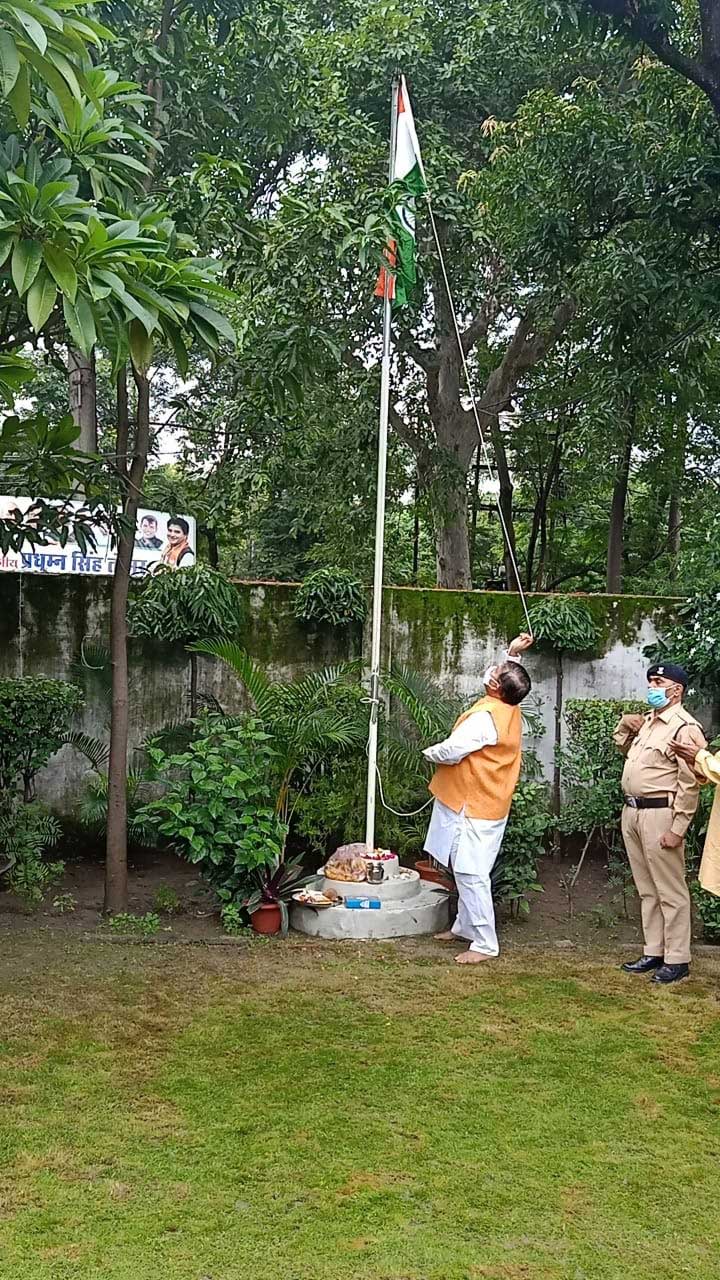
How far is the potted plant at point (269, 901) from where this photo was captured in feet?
17.7

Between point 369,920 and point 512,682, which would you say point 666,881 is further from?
point 369,920

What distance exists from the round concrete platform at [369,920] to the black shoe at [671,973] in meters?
1.24

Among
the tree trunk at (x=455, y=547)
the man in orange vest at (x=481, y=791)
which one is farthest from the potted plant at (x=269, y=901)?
the tree trunk at (x=455, y=547)

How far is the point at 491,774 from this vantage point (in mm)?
5129

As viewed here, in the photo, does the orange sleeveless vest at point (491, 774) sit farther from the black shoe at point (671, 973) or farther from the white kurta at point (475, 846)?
the black shoe at point (671, 973)

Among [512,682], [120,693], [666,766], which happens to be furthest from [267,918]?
[666,766]

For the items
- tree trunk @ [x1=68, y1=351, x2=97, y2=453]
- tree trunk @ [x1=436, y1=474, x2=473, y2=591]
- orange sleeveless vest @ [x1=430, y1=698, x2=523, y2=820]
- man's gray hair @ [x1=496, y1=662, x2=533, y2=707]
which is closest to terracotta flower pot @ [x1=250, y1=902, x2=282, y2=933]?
orange sleeveless vest @ [x1=430, y1=698, x2=523, y2=820]

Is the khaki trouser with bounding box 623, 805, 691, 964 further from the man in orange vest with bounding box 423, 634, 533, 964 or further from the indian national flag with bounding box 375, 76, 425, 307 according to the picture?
the indian national flag with bounding box 375, 76, 425, 307

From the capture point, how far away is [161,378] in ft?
51.3

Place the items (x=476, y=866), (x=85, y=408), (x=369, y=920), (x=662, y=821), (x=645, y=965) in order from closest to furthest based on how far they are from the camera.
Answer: (x=662, y=821) → (x=645, y=965) → (x=476, y=866) → (x=369, y=920) → (x=85, y=408)

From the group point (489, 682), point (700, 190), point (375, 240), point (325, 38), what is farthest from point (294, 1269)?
point (325, 38)

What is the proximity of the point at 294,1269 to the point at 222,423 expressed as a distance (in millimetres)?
7797

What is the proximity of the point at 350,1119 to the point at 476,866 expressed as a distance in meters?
1.91

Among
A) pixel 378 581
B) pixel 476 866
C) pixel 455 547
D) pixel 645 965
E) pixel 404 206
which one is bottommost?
pixel 645 965
